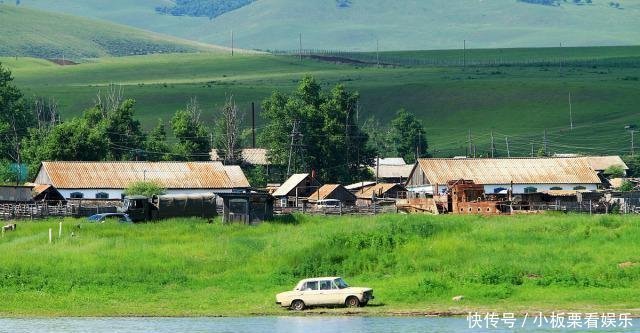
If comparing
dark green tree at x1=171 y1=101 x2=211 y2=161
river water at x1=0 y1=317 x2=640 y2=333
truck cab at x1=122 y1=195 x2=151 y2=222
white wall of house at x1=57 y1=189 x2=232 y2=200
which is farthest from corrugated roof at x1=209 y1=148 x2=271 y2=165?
river water at x1=0 y1=317 x2=640 y2=333

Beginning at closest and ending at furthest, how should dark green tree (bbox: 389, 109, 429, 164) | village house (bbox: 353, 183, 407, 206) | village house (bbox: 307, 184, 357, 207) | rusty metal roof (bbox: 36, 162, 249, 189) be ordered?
rusty metal roof (bbox: 36, 162, 249, 189) < village house (bbox: 307, 184, 357, 207) < village house (bbox: 353, 183, 407, 206) < dark green tree (bbox: 389, 109, 429, 164)

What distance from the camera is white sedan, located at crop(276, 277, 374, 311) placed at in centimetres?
4984

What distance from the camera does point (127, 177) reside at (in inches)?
4198

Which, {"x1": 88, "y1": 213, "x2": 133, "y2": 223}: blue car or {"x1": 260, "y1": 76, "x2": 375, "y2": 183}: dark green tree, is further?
{"x1": 260, "y1": 76, "x2": 375, "y2": 183}: dark green tree

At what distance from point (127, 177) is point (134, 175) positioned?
0.65m

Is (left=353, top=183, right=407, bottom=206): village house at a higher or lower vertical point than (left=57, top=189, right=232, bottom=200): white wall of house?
lower

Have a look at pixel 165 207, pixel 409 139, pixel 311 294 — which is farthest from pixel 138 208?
pixel 409 139

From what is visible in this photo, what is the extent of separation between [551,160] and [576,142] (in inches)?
3412

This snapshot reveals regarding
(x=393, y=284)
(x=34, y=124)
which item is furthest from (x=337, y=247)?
(x=34, y=124)

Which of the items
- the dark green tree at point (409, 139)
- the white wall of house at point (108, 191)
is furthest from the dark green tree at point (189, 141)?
the dark green tree at point (409, 139)

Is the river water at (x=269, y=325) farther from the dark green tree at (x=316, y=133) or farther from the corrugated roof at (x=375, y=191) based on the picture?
the dark green tree at (x=316, y=133)

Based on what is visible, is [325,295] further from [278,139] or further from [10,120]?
[10,120]

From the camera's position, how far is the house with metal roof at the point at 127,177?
343 feet

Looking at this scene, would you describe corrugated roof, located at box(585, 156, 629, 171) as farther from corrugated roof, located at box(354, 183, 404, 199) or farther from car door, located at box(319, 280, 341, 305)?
car door, located at box(319, 280, 341, 305)
